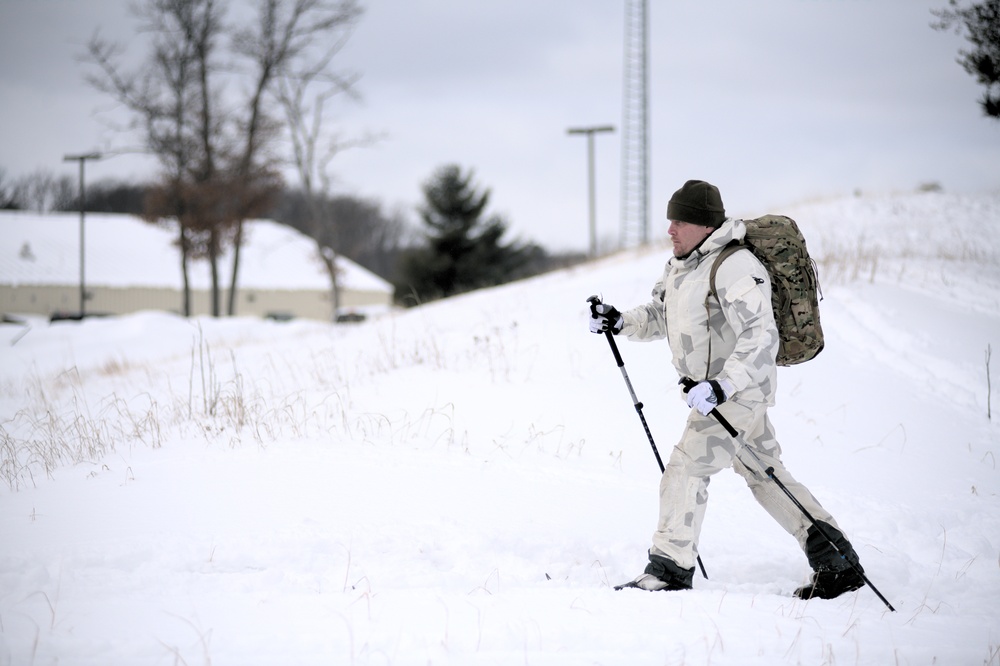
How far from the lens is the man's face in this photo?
12.6 feet

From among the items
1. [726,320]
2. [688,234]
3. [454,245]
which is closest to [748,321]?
[726,320]

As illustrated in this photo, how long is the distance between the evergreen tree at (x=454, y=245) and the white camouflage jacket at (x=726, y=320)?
30099 millimetres

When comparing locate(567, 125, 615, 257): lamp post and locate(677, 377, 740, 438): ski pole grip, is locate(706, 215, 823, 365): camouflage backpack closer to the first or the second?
locate(677, 377, 740, 438): ski pole grip

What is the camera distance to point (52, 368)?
16062 mm

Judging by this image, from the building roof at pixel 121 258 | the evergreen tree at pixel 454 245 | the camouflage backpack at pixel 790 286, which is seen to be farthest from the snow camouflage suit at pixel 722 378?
the building roof at pixel 121 258

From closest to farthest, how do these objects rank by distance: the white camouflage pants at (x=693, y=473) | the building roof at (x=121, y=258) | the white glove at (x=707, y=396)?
the white glove at (x=707, y=396) → the white camouflage pants at (x=693, y=473) → the building roof at (x=121, y=258)

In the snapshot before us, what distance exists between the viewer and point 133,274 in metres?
41.2

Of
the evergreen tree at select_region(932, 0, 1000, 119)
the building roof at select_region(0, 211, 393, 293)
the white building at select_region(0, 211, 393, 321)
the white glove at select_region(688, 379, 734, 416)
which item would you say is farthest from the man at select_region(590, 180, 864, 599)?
the building roof at select_region(0, 211, 393, 293)

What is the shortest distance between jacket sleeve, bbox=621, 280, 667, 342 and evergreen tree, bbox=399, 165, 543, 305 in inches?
1168

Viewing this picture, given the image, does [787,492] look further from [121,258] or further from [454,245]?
[121,258]

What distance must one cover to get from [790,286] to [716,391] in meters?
0.78

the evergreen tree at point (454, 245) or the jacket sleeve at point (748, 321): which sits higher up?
the evergreen tree at point (454, 245)

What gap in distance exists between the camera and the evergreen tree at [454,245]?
3447cm

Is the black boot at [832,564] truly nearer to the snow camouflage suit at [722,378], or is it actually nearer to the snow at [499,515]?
the snow camouflage suit at [722,378]
